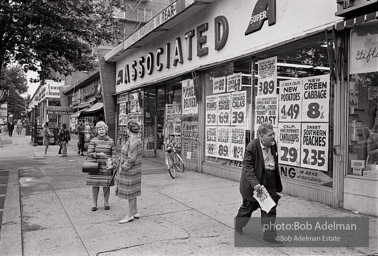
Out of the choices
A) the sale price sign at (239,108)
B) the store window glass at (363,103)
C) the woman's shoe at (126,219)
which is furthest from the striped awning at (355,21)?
the woman's shoe at (126,219)

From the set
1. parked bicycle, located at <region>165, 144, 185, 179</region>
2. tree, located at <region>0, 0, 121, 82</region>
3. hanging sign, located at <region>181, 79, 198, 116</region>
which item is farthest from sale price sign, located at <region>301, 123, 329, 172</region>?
tree, located at <region>0, 0, 121, 82</region>

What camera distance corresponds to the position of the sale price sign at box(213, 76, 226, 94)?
9617 millimetres

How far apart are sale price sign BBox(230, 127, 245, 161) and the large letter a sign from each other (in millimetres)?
2410

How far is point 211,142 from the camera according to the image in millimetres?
10031

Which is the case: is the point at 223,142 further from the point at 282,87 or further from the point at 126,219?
the point at 126,219

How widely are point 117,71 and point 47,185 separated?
1135cm

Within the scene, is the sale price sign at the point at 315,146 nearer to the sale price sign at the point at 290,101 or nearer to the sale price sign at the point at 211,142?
the sale price sign at the point at 290,101

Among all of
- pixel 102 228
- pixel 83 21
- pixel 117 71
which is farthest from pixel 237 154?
pixel 117 71

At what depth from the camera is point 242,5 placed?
340 inches

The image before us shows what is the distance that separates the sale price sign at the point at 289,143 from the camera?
704 cm

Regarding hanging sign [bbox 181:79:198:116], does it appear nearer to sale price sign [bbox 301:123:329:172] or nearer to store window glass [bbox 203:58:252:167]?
store window glass [bbox 203:58:252:167]

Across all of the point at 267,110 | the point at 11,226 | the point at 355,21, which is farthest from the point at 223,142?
the point at 11,226

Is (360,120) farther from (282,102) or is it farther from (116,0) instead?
(116,0)

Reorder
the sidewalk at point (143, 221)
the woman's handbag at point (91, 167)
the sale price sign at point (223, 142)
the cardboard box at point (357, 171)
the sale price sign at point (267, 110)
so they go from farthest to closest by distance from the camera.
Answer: the sale price sign at point (223, 142) → the sale price sign at point (267, 110) → the woman's handbag at point (91, 167) → the cardboard box at point (357, 171) → the sidewalk at point (143, 221)
